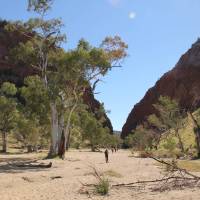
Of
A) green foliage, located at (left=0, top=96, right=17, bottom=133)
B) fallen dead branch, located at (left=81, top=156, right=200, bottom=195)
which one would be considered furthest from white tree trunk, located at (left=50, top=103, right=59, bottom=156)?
fallen dead branch, located at (left=81, top=156, right=200, bottom=195)

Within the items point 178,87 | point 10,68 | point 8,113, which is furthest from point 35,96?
point 10,68

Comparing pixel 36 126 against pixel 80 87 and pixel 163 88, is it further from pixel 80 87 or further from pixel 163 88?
pixel 163 88

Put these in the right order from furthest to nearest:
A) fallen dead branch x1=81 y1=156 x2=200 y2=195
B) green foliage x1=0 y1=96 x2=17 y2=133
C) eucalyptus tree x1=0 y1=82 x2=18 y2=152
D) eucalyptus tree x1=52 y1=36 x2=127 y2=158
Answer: eucalyptus tree x1=0 y1=82 x2=18 y2=152, green foliage x1=0 y1=96 x2=17 y2=133, eucalyptus tree x1=52 y1=36 x2=127 y2=158, fallen dead branch x1=81 y1=156 x2=200 y2=195

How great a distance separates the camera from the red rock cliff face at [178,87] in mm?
143000

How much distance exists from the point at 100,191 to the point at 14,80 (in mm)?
136448

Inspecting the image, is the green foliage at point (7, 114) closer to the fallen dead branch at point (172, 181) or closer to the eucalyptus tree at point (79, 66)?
the eucalyptus tree at point (79, 66)

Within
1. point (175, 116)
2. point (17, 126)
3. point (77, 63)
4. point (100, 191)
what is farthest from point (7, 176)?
point (175, 116)

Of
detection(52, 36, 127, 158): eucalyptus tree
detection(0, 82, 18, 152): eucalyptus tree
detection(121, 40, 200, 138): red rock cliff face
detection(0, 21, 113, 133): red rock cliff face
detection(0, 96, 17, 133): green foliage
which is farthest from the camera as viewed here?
detection(0, 21, 113, 133): red rock cliff face

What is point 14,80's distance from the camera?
152 meters

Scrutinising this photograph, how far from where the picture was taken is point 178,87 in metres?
148

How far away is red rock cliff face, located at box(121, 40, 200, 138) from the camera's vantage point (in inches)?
5630

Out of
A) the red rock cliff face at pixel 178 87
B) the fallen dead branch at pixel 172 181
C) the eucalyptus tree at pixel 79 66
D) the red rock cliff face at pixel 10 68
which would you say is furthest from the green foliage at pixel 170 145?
the red rock cliff face at pixel 10 68

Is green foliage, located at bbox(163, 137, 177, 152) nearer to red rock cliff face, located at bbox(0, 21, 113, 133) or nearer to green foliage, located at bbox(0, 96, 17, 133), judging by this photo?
green foliage, located at bbox(0, 96, 17, 133)

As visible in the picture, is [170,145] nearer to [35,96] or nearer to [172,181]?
[35,96]
